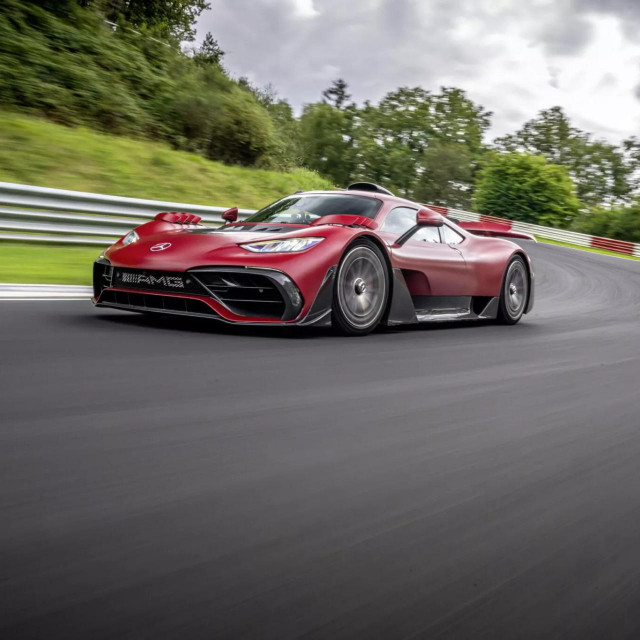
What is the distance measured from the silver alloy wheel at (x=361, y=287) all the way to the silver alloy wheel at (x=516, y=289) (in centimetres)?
240

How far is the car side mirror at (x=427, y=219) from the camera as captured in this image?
6941 mm

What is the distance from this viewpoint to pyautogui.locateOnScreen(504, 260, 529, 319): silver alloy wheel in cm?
842

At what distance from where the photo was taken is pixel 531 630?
1733 millimetres

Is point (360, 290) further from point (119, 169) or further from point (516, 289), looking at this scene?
point (119, 169)

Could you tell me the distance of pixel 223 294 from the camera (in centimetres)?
553

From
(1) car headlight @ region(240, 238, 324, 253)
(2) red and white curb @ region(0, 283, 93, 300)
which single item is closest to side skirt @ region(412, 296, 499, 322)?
(1) car headlight @ region(240, 238, 324, 253)

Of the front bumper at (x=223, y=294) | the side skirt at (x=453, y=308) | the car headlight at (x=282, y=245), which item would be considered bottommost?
the side skirt at (x=453, y=308)

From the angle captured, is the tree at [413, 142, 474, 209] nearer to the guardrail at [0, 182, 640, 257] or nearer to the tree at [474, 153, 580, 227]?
the tree at [474, 153, 580, 227]

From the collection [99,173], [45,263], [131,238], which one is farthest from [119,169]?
[131,238]

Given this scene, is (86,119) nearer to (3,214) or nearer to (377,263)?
(3,214)

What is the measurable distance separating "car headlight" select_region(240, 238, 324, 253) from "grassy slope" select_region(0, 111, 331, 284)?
11.8 feet

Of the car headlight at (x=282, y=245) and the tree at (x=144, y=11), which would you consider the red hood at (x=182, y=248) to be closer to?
the car headlight at (x=282, y=245)

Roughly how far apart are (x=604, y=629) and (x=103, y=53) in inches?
765

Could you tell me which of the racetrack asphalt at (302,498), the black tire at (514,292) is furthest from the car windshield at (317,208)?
the black tire at (514,292)
